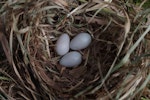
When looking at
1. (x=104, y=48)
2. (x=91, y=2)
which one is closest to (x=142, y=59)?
(x=104, y=48)

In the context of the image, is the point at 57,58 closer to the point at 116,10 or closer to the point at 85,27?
the point at 85,27

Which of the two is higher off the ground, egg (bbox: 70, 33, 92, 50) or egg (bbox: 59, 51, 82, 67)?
egg (bbox: 70, 33, 92, 50)
